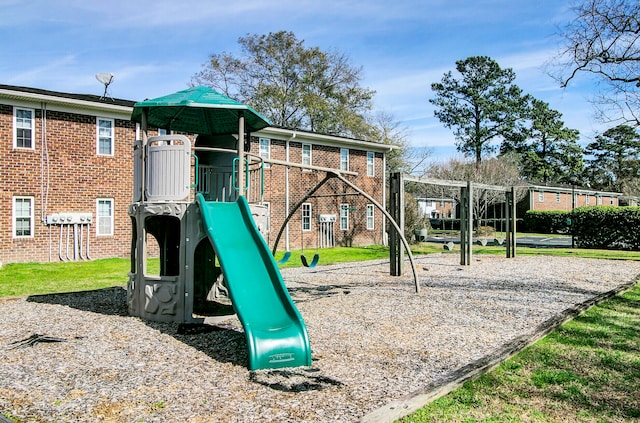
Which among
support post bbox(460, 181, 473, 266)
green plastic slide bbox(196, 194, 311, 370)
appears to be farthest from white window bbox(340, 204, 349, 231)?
green plastic slide bbox(196, 194, 311, 370)

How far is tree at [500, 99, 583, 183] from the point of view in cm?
5109

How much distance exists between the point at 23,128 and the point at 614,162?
65.3 m

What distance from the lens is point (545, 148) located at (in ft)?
181

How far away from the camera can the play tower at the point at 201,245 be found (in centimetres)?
580

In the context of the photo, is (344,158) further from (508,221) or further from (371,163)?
(508,221)

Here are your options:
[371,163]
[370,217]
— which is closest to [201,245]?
[370,217]

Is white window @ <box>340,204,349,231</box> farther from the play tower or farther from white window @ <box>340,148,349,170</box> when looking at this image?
the play tower

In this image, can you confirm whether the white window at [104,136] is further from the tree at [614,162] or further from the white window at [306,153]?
the tree at [614,162]

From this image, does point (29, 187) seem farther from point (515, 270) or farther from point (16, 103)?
point (515, 270)

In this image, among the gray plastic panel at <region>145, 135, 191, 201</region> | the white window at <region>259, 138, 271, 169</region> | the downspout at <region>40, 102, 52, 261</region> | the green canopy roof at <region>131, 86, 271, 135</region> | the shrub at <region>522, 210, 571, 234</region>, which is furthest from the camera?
the shrub at <region>522, 210, 571, 234</region>

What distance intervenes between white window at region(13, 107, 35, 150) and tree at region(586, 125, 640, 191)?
5902cm

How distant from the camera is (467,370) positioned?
501 centimetres

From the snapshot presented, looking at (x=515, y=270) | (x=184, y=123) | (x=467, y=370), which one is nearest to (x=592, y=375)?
(x=467, y=370)

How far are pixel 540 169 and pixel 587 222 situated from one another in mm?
29771
